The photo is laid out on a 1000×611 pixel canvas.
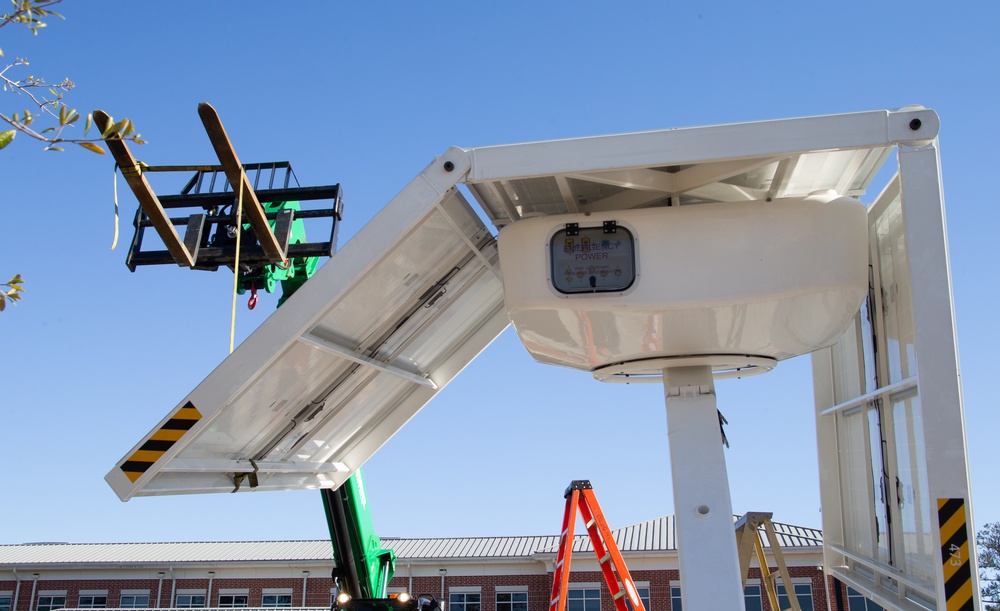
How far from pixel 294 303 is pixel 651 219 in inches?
77.8

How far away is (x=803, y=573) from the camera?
26.2 metres

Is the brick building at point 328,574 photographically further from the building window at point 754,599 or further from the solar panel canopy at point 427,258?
the solar panel canopy at point 427,258

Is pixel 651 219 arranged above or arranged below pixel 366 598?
above

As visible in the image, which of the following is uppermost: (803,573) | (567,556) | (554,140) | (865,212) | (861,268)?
(554,140)

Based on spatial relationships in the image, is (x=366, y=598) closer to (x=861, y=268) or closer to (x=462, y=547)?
(x=861, y=268)

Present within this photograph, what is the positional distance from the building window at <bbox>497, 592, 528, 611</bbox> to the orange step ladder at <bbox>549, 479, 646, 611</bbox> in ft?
73.6

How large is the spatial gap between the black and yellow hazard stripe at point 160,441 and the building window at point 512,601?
81.0 ft

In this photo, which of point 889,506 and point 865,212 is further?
point 889,506

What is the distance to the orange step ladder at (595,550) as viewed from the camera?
664 cm

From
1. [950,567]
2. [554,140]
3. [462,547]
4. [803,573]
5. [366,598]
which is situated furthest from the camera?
[462,547]

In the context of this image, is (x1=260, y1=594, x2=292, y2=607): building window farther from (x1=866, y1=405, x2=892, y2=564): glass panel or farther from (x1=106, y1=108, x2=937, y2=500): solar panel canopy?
(x1=866, y1=405, x2=892, y2=564): glass panel

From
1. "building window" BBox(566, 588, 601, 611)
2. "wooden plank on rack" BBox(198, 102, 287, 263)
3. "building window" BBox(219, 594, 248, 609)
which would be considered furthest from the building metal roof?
"wooden plank on rack" BBox(198, 102, 287, 263)

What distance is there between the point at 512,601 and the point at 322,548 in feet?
22.2

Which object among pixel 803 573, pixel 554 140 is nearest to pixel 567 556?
pixel 554 140
